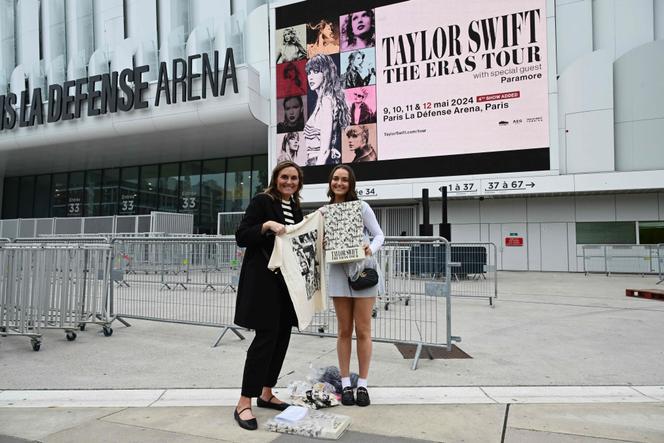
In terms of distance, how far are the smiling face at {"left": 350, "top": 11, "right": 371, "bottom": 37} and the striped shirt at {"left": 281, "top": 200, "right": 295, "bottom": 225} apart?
20.1m

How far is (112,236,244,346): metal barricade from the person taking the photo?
7.25m

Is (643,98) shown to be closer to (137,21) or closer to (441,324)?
(441,324)

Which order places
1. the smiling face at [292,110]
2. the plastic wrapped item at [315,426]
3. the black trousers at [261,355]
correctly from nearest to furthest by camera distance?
1. the plastic wrapped item at [315,426]
2. the black trousers at [261,355]
3. the smiling face at [292,110]

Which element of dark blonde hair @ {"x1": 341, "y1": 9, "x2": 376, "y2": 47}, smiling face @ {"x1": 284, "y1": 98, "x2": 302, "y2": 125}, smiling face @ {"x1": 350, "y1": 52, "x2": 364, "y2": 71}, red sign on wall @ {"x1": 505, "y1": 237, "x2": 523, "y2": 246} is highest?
dark blonde hair @ {"x1": 341, "y1": 9, "x2": 376, "y2": 47}

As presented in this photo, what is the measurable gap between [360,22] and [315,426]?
21.7 metres

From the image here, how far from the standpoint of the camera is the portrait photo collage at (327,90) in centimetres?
2153

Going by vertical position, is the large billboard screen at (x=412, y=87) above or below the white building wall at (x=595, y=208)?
above

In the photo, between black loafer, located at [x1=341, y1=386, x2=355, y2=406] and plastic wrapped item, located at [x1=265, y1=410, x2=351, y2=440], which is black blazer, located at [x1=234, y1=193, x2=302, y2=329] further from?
black loafer, located at [x1=341, y1=386, x2=355, y2=406]

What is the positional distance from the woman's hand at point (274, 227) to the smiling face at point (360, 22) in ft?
67.2

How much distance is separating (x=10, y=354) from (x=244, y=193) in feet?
75.1

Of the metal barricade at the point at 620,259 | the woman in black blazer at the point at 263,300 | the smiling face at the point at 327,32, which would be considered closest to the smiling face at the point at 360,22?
the smiling face at the point at 327,32

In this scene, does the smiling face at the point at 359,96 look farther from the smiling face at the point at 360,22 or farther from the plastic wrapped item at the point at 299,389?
the plastic wrapped item at the point at 299,389

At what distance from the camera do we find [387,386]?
4.26 meters

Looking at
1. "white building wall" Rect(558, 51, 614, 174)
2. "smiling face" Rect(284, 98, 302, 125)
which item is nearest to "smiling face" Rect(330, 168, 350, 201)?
"white building wall" Rect(558, 51, 614, 174)
